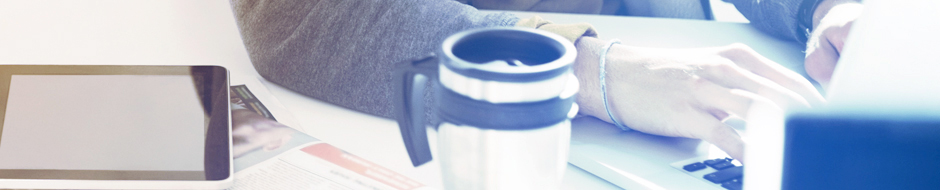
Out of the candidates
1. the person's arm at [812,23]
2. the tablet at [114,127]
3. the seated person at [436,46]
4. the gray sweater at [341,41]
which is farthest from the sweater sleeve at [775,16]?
the tablet at [114,127]

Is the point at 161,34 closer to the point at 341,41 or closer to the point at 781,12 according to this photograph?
the point at 341,41

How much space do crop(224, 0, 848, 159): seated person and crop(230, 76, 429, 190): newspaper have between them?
2.9 inches

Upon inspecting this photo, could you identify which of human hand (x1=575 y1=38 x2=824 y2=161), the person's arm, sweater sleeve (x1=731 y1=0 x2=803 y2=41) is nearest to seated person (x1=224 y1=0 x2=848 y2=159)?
human hand (x1=575 y1=38 x2=824 y2=161)

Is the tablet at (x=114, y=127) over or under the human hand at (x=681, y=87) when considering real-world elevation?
under

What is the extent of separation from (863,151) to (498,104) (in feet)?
0.41

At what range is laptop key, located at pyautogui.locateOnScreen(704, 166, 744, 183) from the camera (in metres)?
0.31

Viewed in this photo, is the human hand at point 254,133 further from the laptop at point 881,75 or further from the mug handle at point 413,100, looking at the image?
the laptop at point 881,75

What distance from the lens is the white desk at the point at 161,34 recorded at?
505 millimetres

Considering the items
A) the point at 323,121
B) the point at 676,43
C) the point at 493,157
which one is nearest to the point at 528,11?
the point at 676,43

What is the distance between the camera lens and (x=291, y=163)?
310mm

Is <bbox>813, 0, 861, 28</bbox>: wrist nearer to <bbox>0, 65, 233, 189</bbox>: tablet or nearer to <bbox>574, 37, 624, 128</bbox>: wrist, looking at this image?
<bbox>574, 37, 624, 128</bbox>: wrist

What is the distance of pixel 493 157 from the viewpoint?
0.70 feet

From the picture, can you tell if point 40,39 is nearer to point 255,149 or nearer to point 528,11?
point 255,149

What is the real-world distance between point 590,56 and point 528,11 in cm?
18
